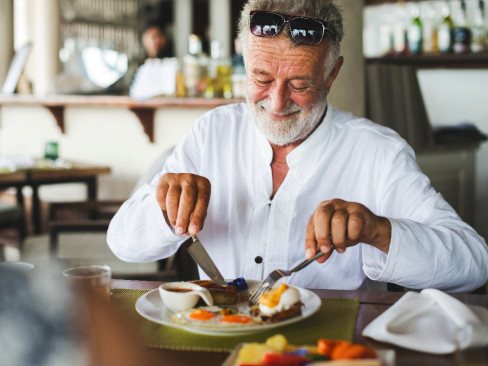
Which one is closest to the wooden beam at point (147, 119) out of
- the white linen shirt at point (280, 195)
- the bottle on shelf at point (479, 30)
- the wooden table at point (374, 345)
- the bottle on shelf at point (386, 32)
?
the bottle on shelf at point (386, 32)

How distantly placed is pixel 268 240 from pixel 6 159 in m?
3.00

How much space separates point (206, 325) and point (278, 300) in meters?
0.15

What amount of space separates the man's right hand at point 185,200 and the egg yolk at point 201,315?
309 mm

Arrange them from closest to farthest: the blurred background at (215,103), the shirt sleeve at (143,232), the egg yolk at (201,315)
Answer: the egg yolk at (201,315), the shirt sleeve at (143,232), the blurred background at (215,103)

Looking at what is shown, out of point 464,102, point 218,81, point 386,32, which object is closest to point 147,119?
point 218,81

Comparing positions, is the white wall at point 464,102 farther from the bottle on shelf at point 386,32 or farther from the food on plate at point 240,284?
the food on plate at point 240,284

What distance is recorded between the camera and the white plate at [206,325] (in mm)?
1177

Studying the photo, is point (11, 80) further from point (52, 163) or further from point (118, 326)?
point (118, 326)

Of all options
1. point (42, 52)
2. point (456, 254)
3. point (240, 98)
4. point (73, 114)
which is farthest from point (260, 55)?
point (42, 52)

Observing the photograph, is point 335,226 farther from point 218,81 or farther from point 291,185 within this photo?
point 218,81

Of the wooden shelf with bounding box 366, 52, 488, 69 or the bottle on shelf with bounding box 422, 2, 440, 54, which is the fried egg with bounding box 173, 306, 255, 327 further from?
the bottle on shelf with bounding box 422, 2, 440, 54

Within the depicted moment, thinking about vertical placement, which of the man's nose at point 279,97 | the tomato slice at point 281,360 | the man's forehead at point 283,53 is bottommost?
the tomato slice at point 281,360

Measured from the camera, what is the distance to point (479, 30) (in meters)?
5.24

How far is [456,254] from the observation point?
1543 millimetres
